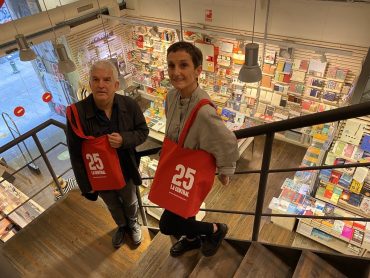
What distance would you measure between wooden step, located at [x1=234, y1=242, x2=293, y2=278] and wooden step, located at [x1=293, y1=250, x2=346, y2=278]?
16 centimetres

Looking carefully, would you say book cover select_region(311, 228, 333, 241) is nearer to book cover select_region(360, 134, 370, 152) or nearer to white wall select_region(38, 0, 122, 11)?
book cover select_region(360, 134, 370, 152)

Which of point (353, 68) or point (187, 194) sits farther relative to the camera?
point (353, 68)

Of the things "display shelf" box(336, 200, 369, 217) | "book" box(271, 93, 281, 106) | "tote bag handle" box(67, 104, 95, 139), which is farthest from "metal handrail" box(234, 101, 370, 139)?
"book" box(271, 93, 281, 106)

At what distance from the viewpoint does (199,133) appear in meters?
1.59

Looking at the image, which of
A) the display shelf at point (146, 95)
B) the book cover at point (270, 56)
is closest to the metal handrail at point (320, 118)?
the book cover at point (270, 56)

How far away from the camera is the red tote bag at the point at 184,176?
1614 millimetres

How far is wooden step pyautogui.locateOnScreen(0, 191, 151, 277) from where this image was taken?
2.66 m

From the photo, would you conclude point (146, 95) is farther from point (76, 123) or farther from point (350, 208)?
point (76, 123)

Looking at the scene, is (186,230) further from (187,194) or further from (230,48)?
(230,48)

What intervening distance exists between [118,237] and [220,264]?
1109 millimetres

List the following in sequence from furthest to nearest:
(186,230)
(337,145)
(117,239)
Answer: (337,145) < (117,239) < (186,230)

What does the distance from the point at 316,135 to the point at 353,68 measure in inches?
63.3

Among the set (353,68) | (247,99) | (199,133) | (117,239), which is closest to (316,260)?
(199,133)

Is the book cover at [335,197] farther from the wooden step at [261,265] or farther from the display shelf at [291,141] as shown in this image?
the wooden step at [261,265]
